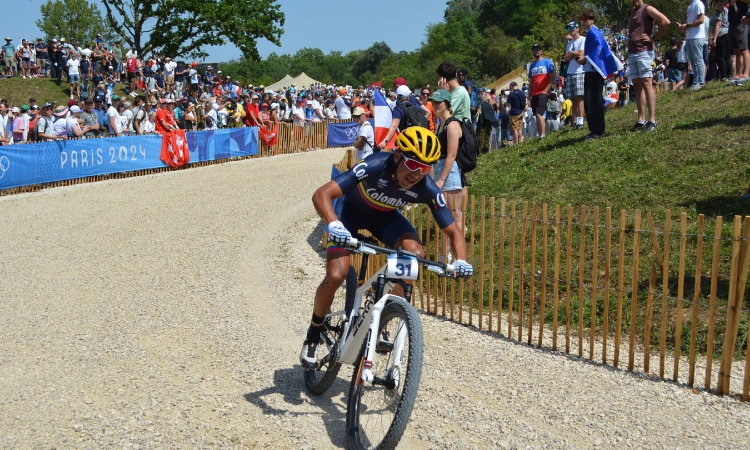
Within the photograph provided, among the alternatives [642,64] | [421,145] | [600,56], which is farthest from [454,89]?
[421,145]

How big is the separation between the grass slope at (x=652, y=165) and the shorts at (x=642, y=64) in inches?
38.1

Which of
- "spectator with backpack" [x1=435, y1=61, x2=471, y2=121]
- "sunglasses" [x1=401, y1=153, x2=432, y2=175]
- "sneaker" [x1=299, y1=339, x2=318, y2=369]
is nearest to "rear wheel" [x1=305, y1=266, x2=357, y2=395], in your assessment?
"sneaker" [x1=299, y1=339, x2=318, y2=369]

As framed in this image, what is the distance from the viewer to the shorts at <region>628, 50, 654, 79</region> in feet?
40.9

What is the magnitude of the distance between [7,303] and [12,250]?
3.72 metres

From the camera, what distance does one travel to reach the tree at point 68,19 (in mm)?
103750

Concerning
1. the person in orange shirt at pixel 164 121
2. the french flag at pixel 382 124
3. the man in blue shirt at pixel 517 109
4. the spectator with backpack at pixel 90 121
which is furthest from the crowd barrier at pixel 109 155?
the french flag at pixel 382 124

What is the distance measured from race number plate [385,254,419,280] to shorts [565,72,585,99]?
10.2 metres

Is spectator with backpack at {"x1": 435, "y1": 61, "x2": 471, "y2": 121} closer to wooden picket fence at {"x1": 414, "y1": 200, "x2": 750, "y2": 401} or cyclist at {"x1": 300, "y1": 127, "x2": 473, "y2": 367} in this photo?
wooden picket fence at {"x1": 414, "y1": 200, "x2": 750, "y2": 401}

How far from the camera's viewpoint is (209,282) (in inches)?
417

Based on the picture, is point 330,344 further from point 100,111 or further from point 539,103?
point 100,111

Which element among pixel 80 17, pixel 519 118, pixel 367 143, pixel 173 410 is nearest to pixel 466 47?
pixel 80 17

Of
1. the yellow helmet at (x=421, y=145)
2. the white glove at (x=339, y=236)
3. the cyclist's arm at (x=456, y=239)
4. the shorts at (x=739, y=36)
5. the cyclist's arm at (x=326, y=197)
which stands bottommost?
the cyclist's arm at (x=456, y=239)

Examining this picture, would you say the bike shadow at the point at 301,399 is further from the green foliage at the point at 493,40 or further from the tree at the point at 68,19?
the tree at the point at 68,19

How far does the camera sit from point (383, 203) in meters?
5.88
